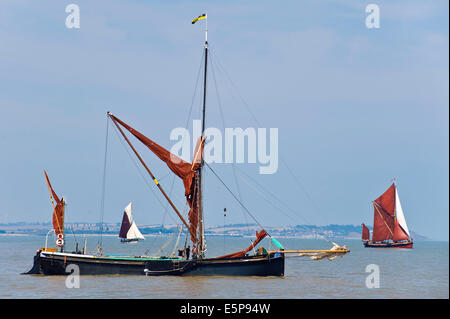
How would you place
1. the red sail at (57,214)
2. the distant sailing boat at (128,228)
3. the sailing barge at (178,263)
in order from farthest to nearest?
1. the distant sailing boat at (128,228)
2. the red sail at (57,214)
3. the sailing barge at (178,263)

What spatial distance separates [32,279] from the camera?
49.8 metres

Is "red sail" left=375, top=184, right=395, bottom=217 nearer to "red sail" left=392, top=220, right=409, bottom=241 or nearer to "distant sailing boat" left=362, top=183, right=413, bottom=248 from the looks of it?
"distant sailing boat" left=362, top=183, right=413, bottom=248

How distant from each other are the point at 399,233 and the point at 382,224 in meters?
3.75

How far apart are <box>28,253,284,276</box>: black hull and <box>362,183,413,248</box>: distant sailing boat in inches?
3354

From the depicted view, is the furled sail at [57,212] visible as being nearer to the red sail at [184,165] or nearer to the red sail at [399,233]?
the red sail at [184,165]

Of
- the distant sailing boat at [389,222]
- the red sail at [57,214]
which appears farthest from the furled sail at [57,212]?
the distant sailing boat at [389,222]

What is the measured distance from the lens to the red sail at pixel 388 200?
132 meters

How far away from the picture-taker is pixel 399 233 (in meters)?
137

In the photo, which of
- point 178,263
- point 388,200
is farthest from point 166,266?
point 388,200

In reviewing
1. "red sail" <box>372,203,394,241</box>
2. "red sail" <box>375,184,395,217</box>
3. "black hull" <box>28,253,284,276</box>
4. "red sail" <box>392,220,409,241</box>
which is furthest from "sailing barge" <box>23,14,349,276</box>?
"red sail" <box>392,220,409,241</box>

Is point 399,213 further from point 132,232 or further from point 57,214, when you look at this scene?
point 57,214
